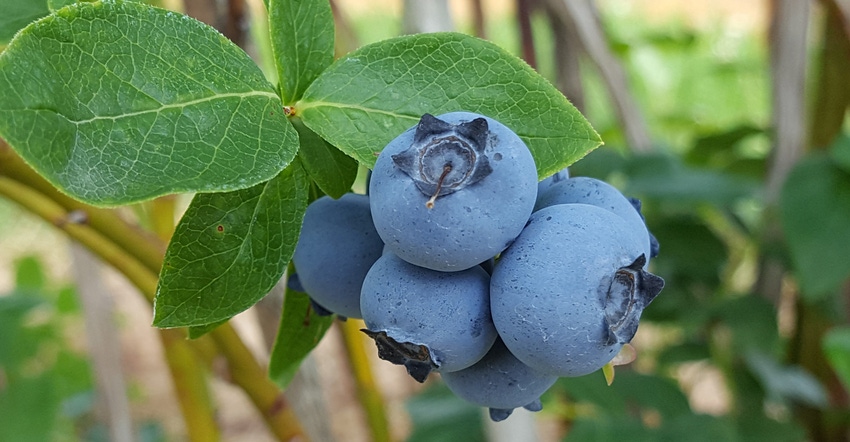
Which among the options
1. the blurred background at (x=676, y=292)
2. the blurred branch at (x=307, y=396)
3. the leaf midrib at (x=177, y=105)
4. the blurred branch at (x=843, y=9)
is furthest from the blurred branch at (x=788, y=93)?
the leaf midrib at (x=177, y=105)

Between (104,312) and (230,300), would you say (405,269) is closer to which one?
(230,300)

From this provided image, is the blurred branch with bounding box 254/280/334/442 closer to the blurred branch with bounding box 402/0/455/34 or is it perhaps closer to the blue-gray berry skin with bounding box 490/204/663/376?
the blurred branch with bounding box 402/0/455/34

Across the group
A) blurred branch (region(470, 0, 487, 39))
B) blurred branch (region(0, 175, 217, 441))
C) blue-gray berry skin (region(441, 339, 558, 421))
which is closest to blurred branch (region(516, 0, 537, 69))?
blurred branch (region(470, 0, 487, 39))

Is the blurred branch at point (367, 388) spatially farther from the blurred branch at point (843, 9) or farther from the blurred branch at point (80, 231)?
the blurred branch at point (843, 9)

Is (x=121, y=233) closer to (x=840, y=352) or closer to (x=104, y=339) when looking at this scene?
(x=104, y=339)

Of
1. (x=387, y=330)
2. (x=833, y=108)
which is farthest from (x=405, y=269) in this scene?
(x=833, y=108)

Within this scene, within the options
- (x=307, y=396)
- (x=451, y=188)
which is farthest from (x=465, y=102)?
(x=307, y=396)
